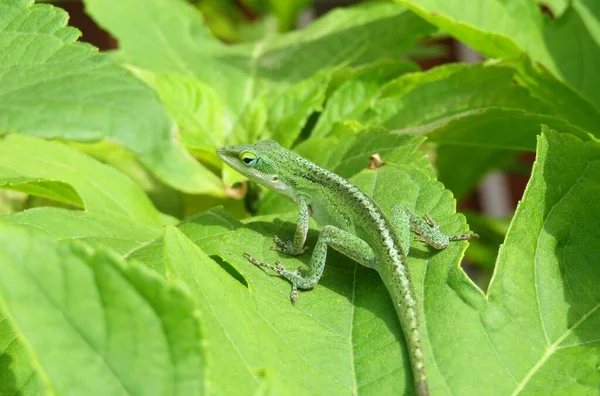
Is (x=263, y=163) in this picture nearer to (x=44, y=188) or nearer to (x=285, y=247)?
(x=285, y=247)

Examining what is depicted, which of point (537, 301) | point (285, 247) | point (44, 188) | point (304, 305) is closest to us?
point (537, 301)

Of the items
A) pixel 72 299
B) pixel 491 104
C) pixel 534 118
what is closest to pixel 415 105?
pixel 491 104

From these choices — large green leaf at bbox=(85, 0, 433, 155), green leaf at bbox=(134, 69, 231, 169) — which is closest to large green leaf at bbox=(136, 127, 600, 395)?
green leaf at bbox=(134, 69, 231, 169)

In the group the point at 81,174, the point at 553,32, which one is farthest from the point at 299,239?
the point at 553,32

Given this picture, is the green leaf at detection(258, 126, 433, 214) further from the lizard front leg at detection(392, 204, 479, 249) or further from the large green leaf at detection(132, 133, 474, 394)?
the lizard front leg at detection(392, 204, 479, 249)

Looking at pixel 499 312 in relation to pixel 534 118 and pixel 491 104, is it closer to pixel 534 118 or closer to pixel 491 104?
pixel 534 118

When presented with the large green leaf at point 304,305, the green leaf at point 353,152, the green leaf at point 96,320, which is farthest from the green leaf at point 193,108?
the green leaf at point 96,320

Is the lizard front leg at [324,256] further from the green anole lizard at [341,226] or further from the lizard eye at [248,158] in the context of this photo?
the lizard eye at [248,158]
